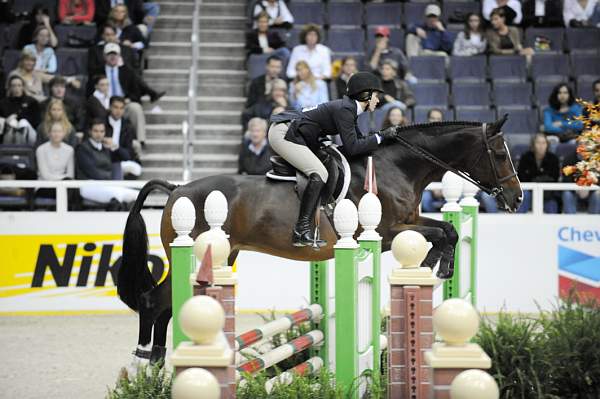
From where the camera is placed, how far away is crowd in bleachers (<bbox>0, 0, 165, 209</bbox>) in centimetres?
1061

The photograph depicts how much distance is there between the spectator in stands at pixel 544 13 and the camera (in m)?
14.0

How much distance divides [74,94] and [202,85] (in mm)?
1806

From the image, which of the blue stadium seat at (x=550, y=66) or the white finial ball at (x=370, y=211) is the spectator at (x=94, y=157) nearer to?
the blue stadium seat at (x=550, y=66)

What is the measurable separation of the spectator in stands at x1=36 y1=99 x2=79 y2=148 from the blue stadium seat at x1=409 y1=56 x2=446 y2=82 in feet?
14.8

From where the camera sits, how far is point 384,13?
13898 millimetres

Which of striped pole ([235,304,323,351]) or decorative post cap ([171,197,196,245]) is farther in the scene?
striped pole ([235,304,323,351])

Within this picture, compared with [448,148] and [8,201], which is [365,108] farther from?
[8,201]

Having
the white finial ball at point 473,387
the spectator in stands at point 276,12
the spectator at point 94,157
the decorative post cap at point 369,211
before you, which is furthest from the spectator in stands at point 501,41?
the white finial ball at point 473,387

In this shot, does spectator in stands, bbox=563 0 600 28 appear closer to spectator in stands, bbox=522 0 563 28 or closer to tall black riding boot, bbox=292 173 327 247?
spectator in stands, bbox=522 0 563 28

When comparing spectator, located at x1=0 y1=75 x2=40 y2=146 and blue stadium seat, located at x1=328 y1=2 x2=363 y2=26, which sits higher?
blue stadium seat, located at x1=328 y1=2 x2=363 y2=26

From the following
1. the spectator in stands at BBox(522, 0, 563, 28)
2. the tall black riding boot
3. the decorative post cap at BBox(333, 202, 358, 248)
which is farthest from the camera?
the spectator in stands at BBox(522, 0, 563, 28)

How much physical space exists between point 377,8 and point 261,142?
3890 millimetres

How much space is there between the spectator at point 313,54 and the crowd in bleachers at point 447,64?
12 mm

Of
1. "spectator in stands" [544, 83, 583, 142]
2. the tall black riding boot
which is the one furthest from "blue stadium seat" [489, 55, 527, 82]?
the tall black riding boot
